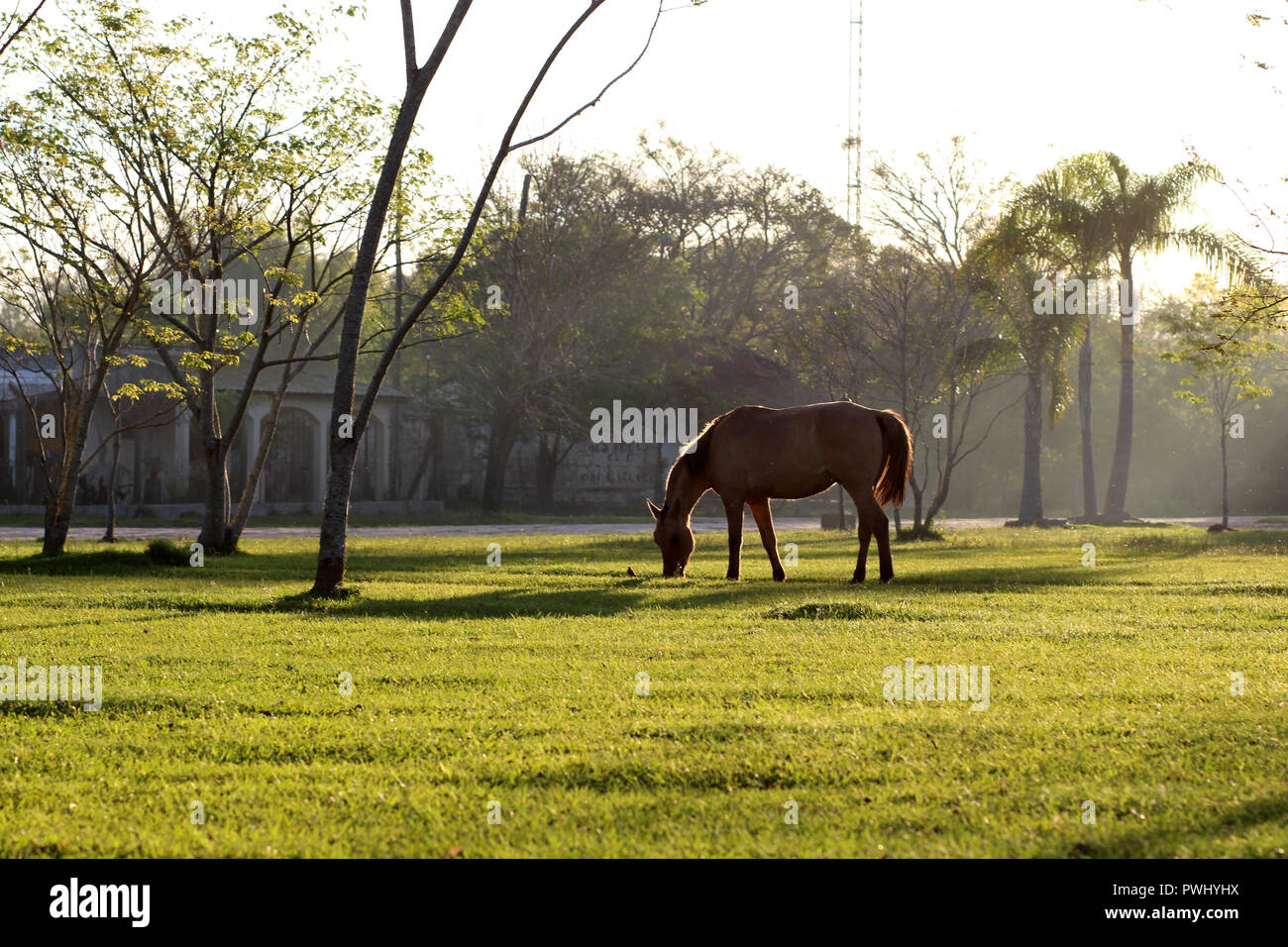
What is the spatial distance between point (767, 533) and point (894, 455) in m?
1.99

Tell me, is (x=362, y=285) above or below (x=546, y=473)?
above

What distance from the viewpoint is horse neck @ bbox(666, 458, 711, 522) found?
1667cm

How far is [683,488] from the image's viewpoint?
16.7 metres

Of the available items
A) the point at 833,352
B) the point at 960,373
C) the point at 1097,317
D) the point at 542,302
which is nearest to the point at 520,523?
the point at 542,302

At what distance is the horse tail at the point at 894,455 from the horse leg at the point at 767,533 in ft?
4.98

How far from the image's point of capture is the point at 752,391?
4497cm

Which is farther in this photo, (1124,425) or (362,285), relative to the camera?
(1124,425)
